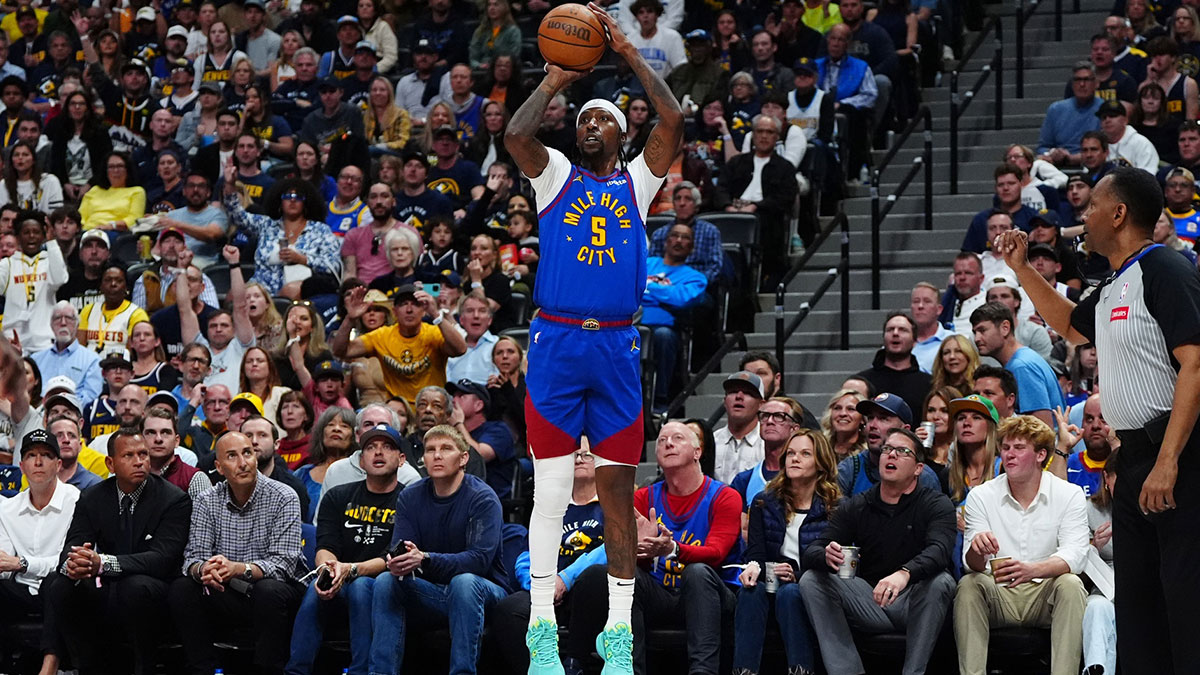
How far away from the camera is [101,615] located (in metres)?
9.16

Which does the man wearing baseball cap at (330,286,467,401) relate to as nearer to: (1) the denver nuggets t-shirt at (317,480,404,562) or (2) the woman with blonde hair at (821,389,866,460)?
(1) the denver nuggets t-shirt at (317,480,404,562)

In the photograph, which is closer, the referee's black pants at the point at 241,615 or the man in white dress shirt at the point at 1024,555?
the man in white dress shirt at the point at 1024,555

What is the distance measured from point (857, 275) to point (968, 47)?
410cm

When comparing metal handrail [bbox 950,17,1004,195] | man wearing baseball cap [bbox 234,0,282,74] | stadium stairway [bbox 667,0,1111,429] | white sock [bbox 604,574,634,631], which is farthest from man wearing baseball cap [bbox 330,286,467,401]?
man wearing baseball cap [bbox 234,0,282,74]

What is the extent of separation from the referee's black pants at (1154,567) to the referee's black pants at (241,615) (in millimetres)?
4769

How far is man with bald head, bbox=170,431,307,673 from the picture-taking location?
8922mm

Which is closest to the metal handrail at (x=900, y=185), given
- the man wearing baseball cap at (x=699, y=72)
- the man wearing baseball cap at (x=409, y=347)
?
the man wearing baseball cap at (x=699, y=72)

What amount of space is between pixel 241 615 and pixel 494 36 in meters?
9.05

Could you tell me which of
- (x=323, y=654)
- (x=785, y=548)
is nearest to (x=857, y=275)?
(x=785, y=548)

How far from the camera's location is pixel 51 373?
12.7m

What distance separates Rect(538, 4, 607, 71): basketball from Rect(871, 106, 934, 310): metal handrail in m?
6.58

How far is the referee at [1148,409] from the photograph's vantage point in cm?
546

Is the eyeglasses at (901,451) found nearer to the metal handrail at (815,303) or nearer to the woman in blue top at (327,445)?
the metal handrail at (815,303)

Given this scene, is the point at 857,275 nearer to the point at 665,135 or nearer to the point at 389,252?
the point at 389,252
